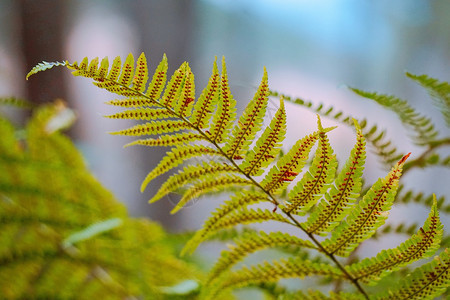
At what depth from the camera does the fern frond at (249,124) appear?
35 centimetres

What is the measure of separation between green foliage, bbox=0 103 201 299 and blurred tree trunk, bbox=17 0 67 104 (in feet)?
3.35

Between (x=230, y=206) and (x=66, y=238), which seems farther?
(x=66, y=238)

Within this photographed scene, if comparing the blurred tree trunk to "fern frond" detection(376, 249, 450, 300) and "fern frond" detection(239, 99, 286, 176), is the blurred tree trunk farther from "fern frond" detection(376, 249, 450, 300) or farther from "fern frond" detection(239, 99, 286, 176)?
"fern frond" detection(376, 249, 450, 300)

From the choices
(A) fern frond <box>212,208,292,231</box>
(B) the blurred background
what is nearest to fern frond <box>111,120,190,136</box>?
(A) fern frond <box>212,208,292,231</box>

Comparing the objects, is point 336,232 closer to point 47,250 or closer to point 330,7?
point 47,250

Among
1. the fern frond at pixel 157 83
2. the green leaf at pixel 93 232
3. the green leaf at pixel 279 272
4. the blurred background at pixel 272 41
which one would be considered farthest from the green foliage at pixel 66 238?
the blurred background at pixel 272 41

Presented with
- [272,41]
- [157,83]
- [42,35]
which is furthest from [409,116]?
[42,35]

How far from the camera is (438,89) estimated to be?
1.70ft

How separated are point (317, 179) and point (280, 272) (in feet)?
0.39

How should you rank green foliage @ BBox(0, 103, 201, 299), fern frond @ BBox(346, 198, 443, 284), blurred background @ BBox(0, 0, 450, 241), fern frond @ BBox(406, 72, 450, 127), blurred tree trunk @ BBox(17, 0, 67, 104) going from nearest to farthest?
fern frond @ BBox(346, 198, 443, 284) → fern frond @ BBox(406, 72, 450, 127) → green foliage @ BBox(0, 103, 201, 299) → blurred tree trunk @ BBox(17, 0, 67, 104) → blurred background @ BBox(0, 0, 450, 241)

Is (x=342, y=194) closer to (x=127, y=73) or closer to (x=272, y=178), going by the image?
(x=272, y=178)

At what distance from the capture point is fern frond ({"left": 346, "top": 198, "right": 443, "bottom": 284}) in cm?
31

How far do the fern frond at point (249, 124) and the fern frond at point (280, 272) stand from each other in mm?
124

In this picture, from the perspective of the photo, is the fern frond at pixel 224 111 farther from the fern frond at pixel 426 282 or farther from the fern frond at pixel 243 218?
the fern frond at pixel 426 282
